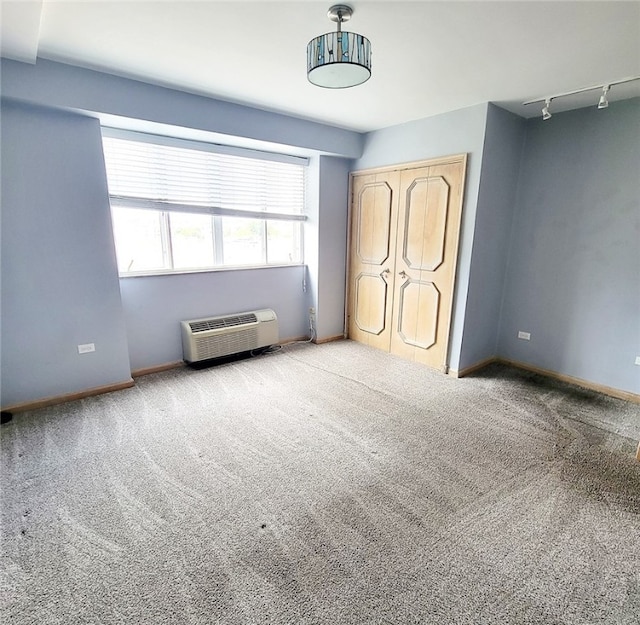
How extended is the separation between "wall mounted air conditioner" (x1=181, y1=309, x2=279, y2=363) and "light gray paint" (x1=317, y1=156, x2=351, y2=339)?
0.73m

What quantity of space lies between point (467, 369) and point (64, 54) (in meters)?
4.12

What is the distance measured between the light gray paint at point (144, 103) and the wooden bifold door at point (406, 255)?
932 millimetres

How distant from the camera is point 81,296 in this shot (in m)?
2.90

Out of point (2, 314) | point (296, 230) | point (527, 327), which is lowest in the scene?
point (527, 327)

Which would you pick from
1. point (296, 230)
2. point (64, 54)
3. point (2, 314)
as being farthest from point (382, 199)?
point (2, 314)

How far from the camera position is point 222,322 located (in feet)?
12.5

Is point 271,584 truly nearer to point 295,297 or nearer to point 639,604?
point 639,604

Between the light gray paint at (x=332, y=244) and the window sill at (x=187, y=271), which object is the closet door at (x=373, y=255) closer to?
the light gray paint at (x=332, y=244)

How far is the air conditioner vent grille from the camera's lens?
365 centimetres

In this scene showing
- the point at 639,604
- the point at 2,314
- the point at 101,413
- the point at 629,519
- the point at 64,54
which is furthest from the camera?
the point at 101,413

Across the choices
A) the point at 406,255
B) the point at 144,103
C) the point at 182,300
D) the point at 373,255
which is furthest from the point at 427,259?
the point at 144,103

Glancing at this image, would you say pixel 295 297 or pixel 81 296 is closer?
pixel 81 296

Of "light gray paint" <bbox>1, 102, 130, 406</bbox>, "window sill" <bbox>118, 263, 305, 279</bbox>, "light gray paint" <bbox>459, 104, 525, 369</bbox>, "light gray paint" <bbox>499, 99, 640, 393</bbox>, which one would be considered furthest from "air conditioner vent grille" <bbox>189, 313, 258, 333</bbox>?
"light gray paint" <bbox>499, 99, 640, 393</bbox>

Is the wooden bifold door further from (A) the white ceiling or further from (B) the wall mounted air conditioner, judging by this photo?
(B) the wall mounted air conditioner
